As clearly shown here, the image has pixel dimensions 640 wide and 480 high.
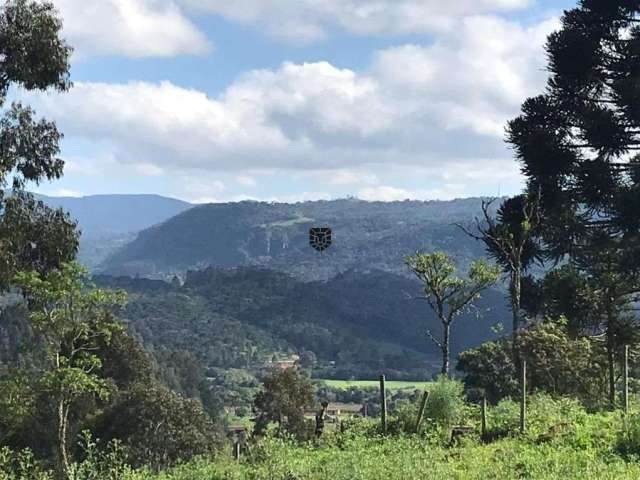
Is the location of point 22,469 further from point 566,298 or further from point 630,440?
point 566,298

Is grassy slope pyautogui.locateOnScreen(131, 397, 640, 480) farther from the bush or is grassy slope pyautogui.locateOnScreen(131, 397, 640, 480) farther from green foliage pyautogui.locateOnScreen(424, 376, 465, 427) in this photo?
green foliage pyautogui.locateOnScreen(424, 376, 465, 427)

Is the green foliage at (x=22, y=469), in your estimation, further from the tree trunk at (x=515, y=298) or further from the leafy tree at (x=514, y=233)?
the leafy tree at (x=514, y=233)

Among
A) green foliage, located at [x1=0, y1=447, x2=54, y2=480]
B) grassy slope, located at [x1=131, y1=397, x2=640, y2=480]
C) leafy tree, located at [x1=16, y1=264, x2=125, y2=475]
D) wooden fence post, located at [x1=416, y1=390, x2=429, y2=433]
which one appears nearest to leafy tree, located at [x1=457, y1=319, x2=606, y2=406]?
grassy slope, located at [x1=131, y1=397, x2=640, y2=480]

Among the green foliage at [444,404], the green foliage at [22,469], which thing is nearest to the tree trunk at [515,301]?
the green foliage at [444,404]

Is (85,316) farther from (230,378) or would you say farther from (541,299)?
(230,378)

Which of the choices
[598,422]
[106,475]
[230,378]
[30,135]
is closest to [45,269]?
[30,135]
